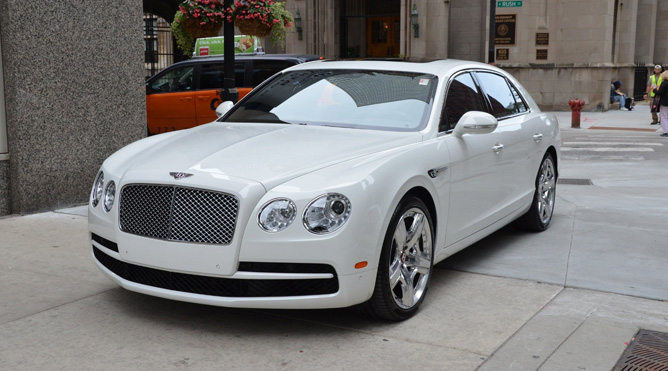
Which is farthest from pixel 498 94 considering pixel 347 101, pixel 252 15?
pixel 252 15

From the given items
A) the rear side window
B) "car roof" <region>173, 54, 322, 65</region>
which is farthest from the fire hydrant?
the rear side window

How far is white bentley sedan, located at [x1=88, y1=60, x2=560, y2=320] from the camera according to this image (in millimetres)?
4270

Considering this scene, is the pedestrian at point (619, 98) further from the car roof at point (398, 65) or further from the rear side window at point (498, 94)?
the car roof at point (398, 65)

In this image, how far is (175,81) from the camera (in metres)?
15.3

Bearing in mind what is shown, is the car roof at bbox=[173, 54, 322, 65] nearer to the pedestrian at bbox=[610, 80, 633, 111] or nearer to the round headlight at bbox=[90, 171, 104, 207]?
the round headlight at bbox=[90, 171, 104, 207]

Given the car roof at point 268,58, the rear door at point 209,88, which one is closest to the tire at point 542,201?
the car roof at point 268,58

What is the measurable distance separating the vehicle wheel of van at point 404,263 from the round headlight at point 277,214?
0.63 meters

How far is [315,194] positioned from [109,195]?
1434 mm

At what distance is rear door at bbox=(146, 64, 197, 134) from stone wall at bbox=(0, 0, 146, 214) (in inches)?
238

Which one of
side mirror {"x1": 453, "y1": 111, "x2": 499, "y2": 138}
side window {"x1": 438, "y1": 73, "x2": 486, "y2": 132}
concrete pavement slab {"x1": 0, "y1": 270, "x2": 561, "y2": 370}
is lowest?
concrete pavement slab {"x1": 0, "y1": 270, "x2": 561, "y2": 370}

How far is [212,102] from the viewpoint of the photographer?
15.0 m

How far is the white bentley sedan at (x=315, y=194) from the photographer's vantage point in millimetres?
4270

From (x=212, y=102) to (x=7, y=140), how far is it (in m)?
7.29

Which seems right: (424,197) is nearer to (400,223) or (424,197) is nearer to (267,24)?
(400,223)
